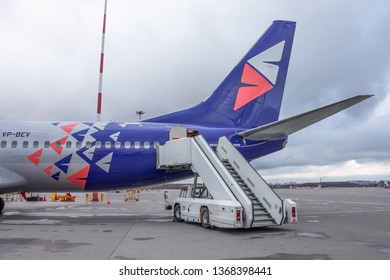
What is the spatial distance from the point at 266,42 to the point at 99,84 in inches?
619

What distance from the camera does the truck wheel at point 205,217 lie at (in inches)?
557

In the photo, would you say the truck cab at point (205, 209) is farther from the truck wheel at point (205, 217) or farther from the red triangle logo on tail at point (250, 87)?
the red triangle logo on tail at point (250, 87)

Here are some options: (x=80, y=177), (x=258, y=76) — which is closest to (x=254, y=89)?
(x=258, y=76)

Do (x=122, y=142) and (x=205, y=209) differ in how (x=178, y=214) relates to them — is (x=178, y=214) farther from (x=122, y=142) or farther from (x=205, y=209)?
(x=122, y=142)

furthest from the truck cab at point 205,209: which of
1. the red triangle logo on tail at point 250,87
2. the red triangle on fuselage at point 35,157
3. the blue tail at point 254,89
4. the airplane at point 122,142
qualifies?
the red triangle on fuselage at point 35,157

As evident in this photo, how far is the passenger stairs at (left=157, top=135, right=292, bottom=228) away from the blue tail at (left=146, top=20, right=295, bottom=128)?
11.3 ft

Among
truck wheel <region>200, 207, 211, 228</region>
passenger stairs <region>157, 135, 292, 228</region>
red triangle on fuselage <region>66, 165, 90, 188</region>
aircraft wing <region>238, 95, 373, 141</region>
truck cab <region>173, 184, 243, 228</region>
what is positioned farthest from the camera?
→ red triangle on fuselage <region>66, 165, 90, 188</region>

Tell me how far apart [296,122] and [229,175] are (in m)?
3.98

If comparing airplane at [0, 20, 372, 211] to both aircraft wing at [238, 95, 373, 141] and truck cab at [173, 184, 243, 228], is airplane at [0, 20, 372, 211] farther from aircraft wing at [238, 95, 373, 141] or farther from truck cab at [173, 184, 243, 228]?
truck cab at [173, 184, 243, 228]

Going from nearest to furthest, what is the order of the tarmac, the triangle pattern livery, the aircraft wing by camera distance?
the tarmac < the aircraft wing < the triangle pattern livery

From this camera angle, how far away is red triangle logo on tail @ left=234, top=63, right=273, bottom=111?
19.6 metres

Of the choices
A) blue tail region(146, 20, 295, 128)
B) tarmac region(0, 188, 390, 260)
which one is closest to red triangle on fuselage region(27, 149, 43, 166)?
tarmac region(0, 188, 390, 260)

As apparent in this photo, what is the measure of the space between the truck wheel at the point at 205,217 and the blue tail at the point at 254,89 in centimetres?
633
